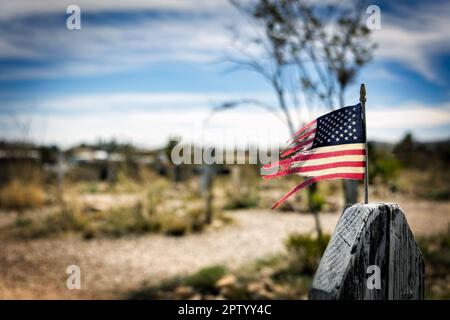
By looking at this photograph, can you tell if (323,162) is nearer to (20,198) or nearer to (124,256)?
(124,256)

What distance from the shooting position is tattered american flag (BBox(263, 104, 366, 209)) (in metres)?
2.53

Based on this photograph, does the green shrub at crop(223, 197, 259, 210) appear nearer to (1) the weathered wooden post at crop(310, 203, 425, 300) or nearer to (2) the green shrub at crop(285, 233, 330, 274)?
(2) the green shrub at crop(285, 233, 330, 274)

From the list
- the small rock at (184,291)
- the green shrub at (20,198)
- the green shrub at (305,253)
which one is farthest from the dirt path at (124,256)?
the green shrub at (20,198)

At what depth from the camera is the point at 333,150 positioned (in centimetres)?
260

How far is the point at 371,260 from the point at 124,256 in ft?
21.6

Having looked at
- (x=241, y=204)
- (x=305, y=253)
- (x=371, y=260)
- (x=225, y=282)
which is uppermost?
(x=371, y=260)

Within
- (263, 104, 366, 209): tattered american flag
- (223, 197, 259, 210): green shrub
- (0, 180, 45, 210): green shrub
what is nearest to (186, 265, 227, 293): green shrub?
(263, 104, 366, 209): tattered american flag

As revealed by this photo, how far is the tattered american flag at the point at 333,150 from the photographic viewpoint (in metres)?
2.53

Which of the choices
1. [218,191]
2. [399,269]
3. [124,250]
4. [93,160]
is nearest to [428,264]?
[399,269]

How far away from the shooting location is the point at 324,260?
228cm

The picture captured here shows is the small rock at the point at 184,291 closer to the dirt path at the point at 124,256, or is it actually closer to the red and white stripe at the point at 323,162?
the dirt path at the point at 124,256

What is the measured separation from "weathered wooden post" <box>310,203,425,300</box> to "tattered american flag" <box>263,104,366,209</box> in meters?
0.30

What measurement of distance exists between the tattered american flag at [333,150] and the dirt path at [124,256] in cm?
406

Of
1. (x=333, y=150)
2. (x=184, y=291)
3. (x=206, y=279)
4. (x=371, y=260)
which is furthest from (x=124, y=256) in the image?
(x=371, y=260)
